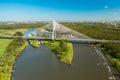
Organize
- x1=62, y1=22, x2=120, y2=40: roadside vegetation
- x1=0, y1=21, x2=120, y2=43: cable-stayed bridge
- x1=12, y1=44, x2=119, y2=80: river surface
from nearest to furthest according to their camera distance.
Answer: x1=12, y1=44, x2=119, y2=80: river surface, x1=0, y1=21, x2=120, y2=43: cable-stayed bridge, x1=62, y1=22, x2=120, y2=40: roadside vegetation

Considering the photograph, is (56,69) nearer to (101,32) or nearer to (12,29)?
(101,32)

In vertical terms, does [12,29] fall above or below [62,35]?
below

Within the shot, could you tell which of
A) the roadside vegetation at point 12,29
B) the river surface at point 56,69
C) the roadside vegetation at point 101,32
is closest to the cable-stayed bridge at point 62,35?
the roadside vegetation at point 101,32

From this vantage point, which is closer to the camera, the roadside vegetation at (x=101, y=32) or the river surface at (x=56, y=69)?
the river surface at (x=56, y=69)

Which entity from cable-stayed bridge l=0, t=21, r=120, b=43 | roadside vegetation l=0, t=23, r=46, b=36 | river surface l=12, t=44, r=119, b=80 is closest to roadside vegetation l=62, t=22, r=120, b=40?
cable-stayed bridge l=0, t=21, r=120, b=43

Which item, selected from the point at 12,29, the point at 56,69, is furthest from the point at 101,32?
the point at 56,69

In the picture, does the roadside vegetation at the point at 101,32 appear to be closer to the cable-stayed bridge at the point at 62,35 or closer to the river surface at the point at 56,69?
the cable-stayed bridge at the point at 62,35

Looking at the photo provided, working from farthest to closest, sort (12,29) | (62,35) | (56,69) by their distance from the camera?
1. (12,29)
2. (62,35)
3. (56,69)

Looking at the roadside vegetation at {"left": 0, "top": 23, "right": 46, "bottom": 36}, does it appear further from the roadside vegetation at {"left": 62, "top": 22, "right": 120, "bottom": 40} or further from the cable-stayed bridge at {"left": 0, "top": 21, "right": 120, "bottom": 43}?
the roadside vegetation at {"left": 62, "top": 22, "right": 120, "bottom": 40}
